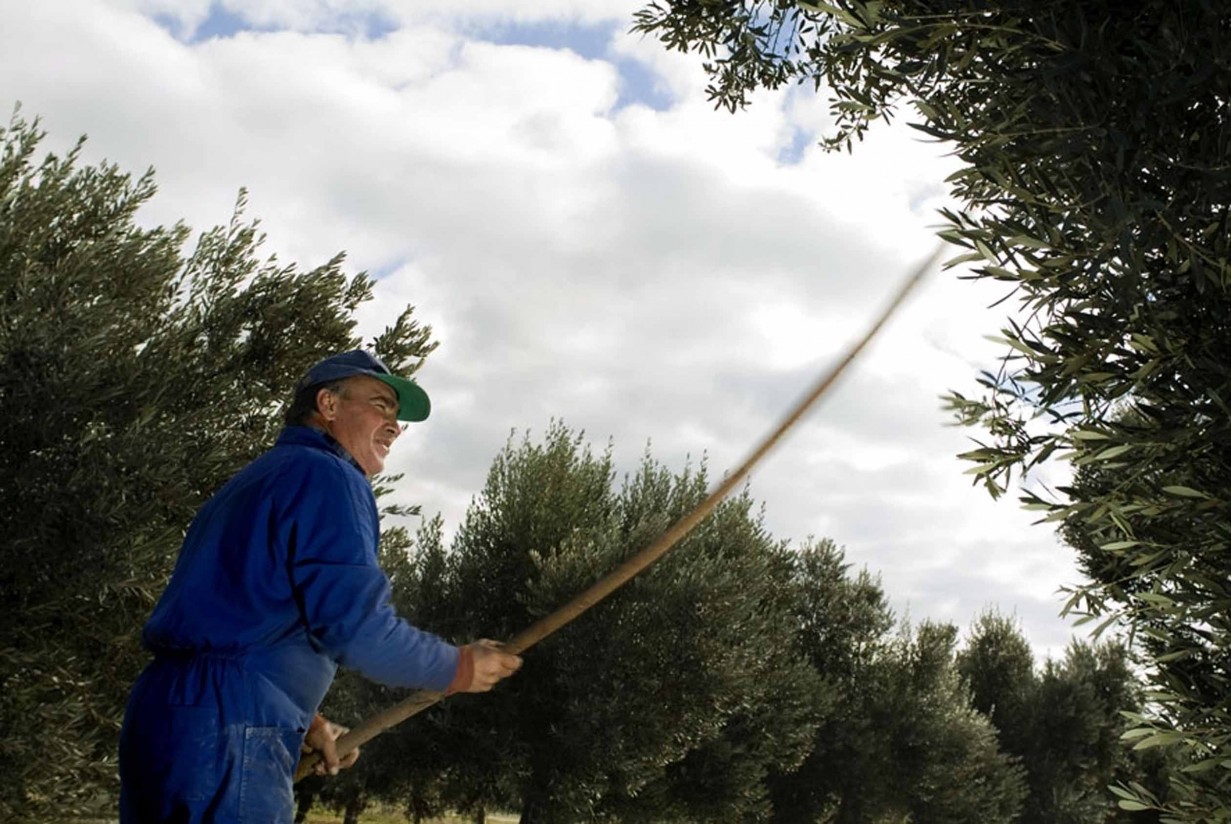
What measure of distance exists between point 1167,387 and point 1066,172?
49.3 inches

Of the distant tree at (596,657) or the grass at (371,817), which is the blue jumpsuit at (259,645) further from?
the grass at (371,817)

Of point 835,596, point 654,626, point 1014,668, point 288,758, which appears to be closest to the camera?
point 288,758

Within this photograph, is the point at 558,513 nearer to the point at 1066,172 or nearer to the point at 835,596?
the point at 835,596

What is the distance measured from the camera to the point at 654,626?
24609 mm

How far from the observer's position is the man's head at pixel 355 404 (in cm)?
438

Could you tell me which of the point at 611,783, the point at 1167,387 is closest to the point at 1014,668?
the point at 611,783

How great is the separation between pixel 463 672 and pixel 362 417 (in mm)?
998

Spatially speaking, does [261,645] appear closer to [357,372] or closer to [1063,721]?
[357,372]

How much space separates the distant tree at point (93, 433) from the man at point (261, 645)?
32.6 feet

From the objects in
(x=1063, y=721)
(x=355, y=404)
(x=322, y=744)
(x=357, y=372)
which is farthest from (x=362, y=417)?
(x=1063, y=721)

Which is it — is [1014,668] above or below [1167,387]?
above

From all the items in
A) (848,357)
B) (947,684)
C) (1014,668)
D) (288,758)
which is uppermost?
(1014,668)

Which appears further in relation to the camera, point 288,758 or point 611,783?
point 611,783

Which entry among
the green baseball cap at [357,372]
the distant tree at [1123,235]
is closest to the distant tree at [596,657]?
the distant tree at [1123,235]
